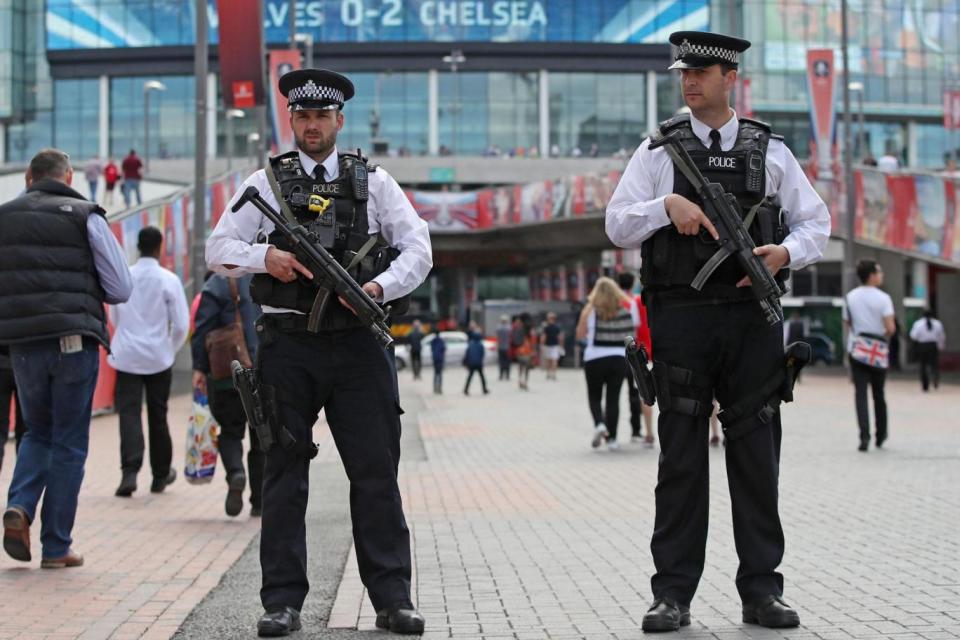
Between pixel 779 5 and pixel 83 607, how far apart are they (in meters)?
76.4

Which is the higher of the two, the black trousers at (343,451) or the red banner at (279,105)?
the red banner at (279,105)

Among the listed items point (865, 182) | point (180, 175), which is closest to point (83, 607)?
point (865, 182)

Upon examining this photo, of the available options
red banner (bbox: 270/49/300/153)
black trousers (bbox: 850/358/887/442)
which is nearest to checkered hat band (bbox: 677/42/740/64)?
black trousers (bbox: 850/358/887/442)

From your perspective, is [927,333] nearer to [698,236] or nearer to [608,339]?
[608,339]

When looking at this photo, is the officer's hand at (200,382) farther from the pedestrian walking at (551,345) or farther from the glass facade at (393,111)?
the glass facade at (393,111)

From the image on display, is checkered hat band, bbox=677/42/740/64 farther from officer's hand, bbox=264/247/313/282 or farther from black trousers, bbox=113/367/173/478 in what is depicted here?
black trousers, bbox=113/367/173/478

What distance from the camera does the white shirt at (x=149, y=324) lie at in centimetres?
1020

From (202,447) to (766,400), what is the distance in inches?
202

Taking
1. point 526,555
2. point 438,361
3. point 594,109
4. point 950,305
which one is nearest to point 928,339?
point 438,361

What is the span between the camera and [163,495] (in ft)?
34.1

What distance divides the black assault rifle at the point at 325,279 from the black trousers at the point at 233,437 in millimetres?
4096

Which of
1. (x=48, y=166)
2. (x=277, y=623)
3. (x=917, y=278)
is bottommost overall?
(x=277, y=623)

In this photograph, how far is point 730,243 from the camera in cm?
495

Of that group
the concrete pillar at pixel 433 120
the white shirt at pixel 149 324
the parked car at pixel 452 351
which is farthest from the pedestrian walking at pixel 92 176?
the concrete pillar at pixel 433 120
